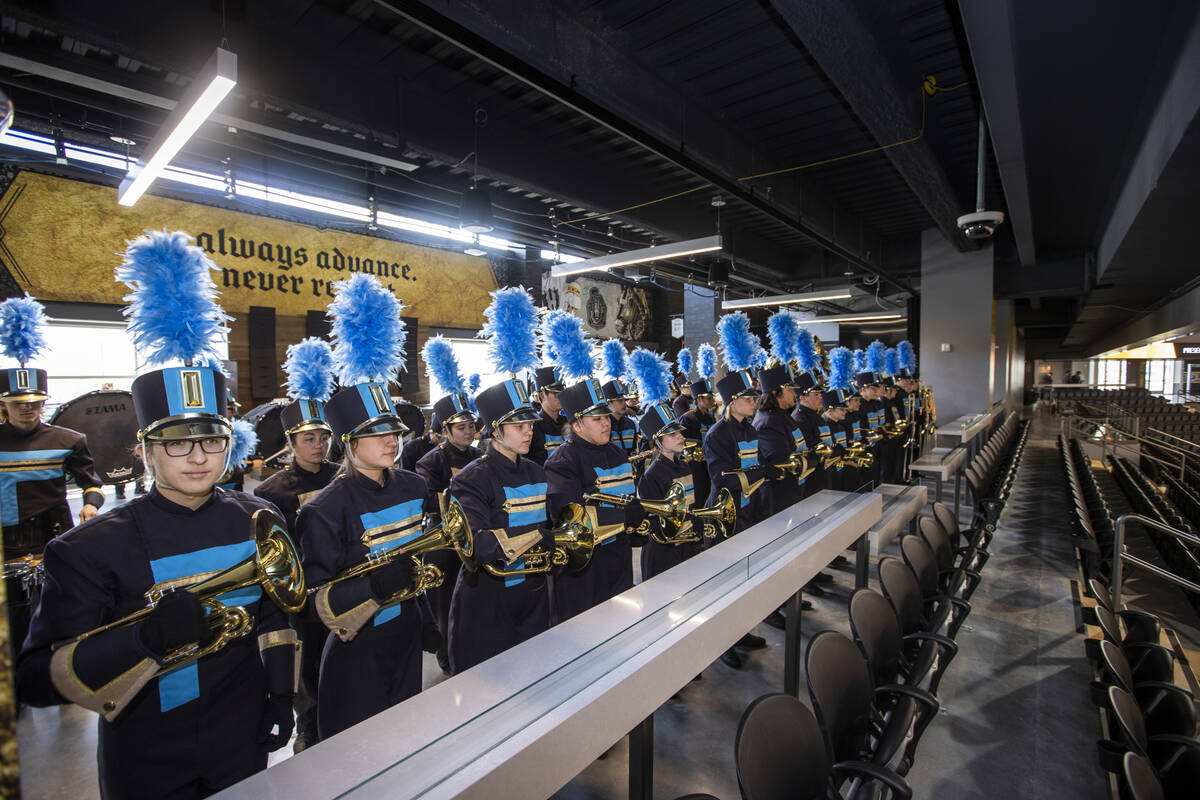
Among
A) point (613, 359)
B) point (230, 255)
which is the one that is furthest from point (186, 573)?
point (230, 255)

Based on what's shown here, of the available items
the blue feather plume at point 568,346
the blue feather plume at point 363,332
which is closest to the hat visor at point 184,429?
the blue feather plume at point 363,332

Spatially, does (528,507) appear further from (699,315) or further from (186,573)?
(699,315)

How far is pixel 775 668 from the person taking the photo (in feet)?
13.9

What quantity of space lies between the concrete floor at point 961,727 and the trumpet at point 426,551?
144cm

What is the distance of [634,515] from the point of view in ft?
12.1

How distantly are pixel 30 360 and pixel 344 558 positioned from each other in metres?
4.03

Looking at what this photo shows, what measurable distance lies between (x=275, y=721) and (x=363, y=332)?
6.68 feet

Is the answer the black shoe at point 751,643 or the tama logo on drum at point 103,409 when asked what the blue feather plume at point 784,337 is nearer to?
the black shoe at point 751,643

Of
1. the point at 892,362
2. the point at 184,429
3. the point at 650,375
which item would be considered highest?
the point at 892,362

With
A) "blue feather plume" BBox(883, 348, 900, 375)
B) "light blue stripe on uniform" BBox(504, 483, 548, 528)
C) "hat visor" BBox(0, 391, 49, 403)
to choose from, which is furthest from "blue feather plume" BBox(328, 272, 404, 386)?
"blue feather plume" BBox(883, 348, 900, 375)

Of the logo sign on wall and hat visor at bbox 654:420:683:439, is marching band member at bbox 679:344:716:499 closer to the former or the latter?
hat visor at bbox 654:420:683:439

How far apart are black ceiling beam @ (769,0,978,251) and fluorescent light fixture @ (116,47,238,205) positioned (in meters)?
3.41

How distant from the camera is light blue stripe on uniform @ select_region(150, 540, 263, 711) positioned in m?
2.02

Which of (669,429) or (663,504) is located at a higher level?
(669,429)
